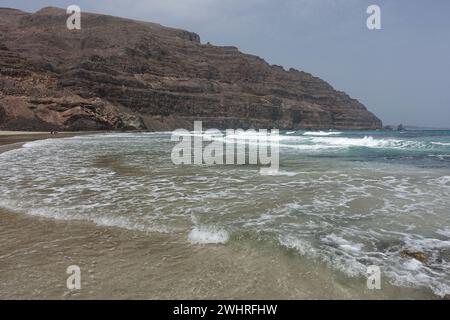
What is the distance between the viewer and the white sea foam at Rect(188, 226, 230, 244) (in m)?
4.81

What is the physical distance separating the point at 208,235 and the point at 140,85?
90.1 m

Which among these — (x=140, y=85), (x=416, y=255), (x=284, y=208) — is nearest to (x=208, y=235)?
(x=284, y=208)

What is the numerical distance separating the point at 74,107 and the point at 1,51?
22.5 m

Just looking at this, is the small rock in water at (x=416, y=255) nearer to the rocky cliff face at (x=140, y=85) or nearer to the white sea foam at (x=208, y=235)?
the white sea foam at (x=208, y=235)

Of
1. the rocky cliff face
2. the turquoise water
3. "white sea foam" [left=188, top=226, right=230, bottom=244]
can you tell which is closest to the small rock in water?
the turquoise water

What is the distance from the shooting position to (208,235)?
501cm

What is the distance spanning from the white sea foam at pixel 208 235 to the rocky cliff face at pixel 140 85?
60.3 metres

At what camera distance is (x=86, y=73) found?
257 ft

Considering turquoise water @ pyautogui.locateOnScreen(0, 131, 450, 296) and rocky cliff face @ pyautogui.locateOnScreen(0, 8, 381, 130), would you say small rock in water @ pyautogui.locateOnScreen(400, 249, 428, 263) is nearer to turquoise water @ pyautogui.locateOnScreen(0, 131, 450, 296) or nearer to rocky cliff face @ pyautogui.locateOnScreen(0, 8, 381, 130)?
turquoise water @ pyautogui.locateOnScreen(0, 131, 450, 296)

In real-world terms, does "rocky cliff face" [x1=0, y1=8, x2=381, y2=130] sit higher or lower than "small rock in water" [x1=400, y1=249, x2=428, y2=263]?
higher

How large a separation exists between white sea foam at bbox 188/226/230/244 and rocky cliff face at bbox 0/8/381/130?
198 ft

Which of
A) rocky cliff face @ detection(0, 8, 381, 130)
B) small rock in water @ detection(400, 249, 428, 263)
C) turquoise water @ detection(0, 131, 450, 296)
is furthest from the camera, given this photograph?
rocky cliff face @ detection(0, 8, 381, 130)

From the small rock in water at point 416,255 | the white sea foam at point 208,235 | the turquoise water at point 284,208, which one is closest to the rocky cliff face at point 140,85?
the turquoise water at point 284,208

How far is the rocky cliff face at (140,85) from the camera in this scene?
6178 centimetres
